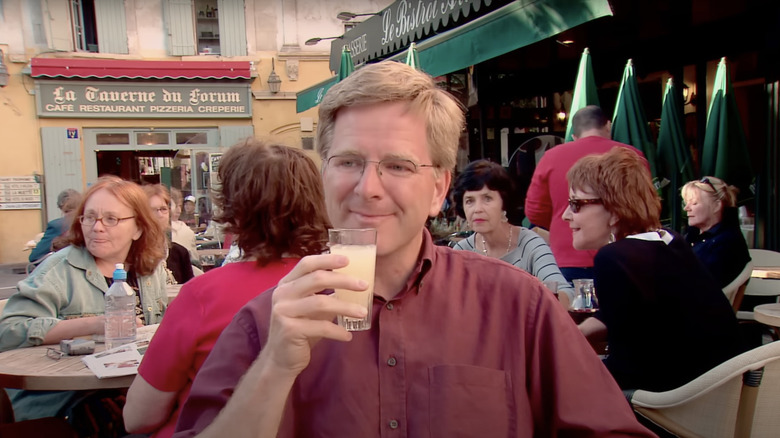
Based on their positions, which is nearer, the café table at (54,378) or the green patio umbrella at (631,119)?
the café table at (54,378)

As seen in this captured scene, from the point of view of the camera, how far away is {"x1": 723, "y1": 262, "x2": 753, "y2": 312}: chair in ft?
12.9

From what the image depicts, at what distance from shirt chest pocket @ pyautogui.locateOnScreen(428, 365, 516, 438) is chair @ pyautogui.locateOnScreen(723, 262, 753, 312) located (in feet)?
11.2

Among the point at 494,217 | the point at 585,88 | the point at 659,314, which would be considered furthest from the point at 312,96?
the point at 659,314

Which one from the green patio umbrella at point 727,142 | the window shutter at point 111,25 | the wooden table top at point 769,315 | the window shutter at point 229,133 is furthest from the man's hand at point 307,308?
the window shutter at point 111,25

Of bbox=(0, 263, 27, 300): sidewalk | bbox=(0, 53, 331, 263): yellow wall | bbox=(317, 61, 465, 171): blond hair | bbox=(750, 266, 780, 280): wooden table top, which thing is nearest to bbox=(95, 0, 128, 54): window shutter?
bbox=(0, 53, 331, 263): yellow wall

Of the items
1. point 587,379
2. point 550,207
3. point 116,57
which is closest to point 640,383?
point 587,379

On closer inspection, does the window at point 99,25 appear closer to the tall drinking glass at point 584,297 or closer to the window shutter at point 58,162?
the window shutter at point 58,162

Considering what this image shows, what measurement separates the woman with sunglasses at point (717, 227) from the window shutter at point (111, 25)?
1299cm

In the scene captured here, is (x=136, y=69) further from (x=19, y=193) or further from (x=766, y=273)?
(x=766, y=273)

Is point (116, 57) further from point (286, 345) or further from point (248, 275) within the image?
point (286, 345)

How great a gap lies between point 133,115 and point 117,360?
1240 centimetres

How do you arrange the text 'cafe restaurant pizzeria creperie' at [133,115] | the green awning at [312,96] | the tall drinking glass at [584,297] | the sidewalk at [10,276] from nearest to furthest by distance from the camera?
the tall drinking glass at [584,297], the green awning at [312,96], the sidewalk at [10,276], the text 'cafe restaurant pizzeria creperie' at [133,115]

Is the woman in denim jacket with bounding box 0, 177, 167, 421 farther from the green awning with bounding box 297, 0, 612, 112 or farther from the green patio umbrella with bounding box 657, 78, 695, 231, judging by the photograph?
the green patio umbrella with bounding box 657, 78, 695, 231

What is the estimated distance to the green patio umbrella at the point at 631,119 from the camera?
4.11 meters
